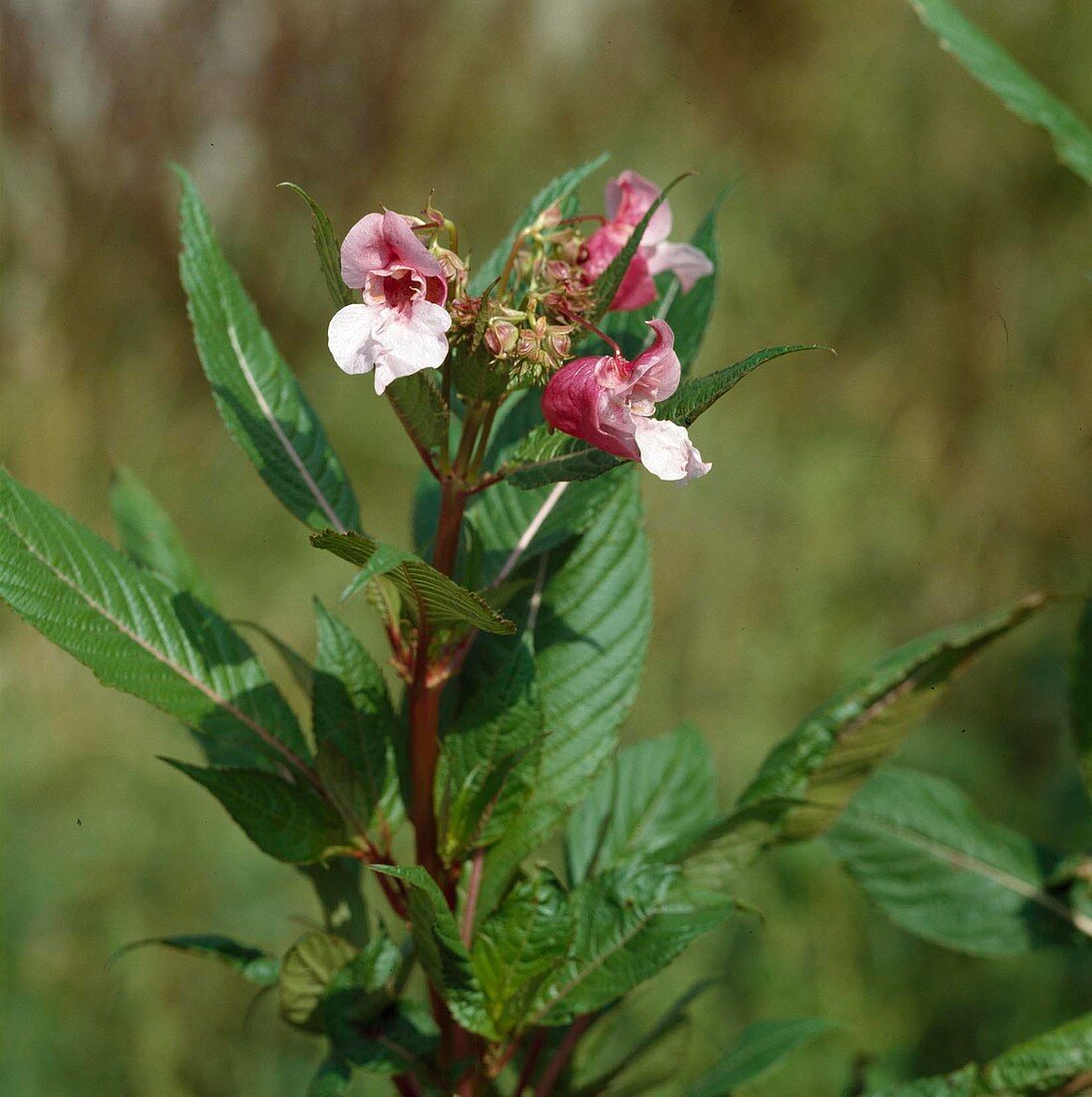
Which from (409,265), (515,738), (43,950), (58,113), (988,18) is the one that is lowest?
(43,950)

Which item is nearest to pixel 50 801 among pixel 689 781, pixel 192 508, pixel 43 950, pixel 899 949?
pixel 43 950

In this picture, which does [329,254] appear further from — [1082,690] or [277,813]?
[1082,690]

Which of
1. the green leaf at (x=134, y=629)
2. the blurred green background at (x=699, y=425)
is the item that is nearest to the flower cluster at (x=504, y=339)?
the green leaf at (x=134, y=629)

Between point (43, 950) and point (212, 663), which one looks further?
point (43, 950)

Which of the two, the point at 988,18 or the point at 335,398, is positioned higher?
the point at 988,18

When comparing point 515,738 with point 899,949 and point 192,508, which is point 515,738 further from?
point 192,508

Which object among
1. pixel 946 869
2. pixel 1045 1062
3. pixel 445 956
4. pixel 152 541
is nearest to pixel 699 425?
pixel 946 869

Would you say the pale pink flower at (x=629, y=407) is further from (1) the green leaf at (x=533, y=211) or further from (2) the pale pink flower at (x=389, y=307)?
(1) the green leaf at (x=533, y=211)
